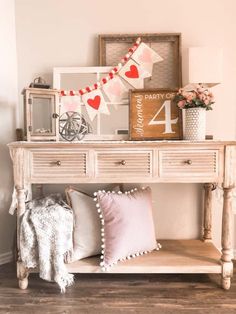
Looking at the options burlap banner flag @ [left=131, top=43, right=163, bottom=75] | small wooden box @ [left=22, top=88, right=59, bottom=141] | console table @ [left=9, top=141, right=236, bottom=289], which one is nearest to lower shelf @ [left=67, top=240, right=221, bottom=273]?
console table @ [left=9, top=141, right=236, bottom=289]

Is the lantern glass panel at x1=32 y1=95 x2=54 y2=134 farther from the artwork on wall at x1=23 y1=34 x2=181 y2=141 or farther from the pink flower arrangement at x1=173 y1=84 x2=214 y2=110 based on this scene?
the pink flower arrangement at x1=173 y1=84 x2=214 y2=110

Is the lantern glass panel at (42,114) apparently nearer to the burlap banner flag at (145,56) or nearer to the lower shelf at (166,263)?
the burlap banner flag at (145,56)

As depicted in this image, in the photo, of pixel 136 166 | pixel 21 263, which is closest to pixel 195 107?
pixel 136 166

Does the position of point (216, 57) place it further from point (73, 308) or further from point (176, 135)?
point (73, 308)

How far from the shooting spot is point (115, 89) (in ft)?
7.78

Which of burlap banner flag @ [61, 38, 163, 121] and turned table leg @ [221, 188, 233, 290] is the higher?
burlap banner flag @ [61, 38, 163, 121]

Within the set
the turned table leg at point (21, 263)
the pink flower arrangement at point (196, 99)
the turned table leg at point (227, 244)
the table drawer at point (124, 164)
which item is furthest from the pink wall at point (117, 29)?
the turned table leg at point (21, 263)

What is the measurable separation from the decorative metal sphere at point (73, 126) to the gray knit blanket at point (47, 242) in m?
0.55

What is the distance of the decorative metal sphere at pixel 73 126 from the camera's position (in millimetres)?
2281

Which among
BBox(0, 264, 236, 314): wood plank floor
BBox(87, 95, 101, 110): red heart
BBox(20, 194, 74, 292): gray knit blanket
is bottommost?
BBox(0, 264, 236, 314): wood plank floor

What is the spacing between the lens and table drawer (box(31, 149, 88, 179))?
196 centimetres

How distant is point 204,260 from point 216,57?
1289mm

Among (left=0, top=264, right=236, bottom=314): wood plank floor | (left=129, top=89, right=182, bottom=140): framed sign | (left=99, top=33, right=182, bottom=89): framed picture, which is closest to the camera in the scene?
(left=0, top=264, right=236, bottom=314): wood plank floor

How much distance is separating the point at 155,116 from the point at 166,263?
946mm
